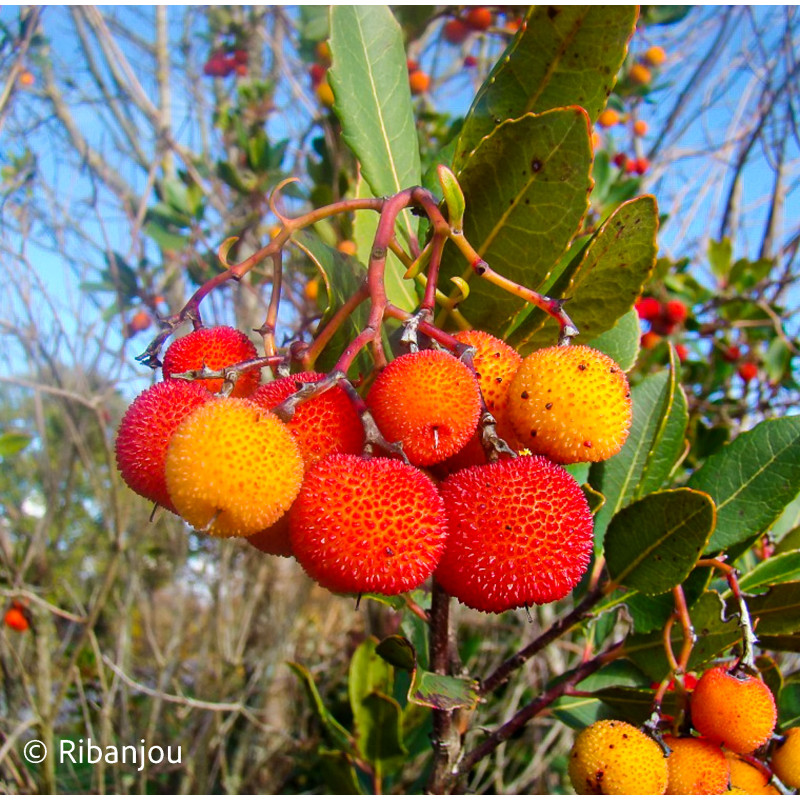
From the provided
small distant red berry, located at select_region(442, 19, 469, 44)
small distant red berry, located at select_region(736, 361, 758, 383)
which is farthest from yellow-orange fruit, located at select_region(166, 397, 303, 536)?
small distant red berry, located at select_region(442, 19, 469, 44)

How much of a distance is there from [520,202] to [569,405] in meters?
0.24

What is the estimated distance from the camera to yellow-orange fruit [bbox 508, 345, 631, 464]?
0.61 m

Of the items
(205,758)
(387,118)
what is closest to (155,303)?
(205,758)

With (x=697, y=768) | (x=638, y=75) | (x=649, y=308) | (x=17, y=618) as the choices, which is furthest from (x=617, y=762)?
(x=638, y=75)

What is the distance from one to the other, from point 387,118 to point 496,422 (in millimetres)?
447

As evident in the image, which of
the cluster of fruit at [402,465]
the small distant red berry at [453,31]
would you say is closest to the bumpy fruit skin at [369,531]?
the cluster of fruit at [402,465]

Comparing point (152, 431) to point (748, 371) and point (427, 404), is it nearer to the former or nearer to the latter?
point (427, 404)

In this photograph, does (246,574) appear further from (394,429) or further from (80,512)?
(394,429)

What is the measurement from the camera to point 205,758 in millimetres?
2391

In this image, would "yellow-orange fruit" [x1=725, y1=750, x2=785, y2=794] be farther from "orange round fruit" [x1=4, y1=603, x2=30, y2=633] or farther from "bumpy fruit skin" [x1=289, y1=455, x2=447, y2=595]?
"orange round fruit" [x1=4, y1=603, x2=30, y2=633]

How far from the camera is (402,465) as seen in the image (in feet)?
1.96

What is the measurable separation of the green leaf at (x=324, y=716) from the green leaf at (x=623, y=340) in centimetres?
81

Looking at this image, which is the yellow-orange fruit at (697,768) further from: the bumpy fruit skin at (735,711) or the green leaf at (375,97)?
the green leaf at (375,97)

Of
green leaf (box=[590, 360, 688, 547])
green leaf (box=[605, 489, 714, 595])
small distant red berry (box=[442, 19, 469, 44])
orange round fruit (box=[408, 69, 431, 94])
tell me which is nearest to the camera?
green leaf (box=[605, 489, 714, 595])
